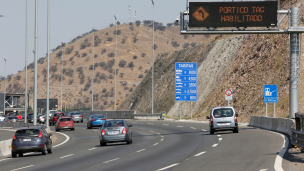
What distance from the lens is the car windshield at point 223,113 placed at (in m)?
29.0

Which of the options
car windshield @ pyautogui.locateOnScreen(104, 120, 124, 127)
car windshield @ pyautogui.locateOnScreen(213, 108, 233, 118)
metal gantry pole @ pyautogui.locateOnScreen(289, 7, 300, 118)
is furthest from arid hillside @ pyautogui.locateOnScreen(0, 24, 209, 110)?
car windshield @ pyautogui.locateOnScreen(104, 120, 124, 127)

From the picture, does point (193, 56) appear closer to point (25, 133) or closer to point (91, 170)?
point (25, 133)

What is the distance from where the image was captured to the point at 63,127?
44.1m

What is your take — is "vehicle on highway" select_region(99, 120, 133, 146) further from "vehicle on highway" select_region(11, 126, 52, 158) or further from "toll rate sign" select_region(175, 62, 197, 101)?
"toll rate sign" select_region(175, 62, 197, 101)

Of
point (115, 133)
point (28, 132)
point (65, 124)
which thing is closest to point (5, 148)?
point (28, 132)

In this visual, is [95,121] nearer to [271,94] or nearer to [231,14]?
[271,94]

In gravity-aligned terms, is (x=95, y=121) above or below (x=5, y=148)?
below

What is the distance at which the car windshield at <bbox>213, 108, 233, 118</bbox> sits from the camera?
29.0m

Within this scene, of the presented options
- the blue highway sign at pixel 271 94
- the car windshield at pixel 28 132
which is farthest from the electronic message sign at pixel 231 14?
the car windshield at pixel 28 132

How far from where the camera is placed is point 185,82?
194ft

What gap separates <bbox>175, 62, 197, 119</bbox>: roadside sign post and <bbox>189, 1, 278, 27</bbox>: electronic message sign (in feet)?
97.0

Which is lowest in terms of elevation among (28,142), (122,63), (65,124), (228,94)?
(65,124)

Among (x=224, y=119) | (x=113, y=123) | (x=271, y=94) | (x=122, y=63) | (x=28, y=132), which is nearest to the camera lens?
(x=28, y=132)

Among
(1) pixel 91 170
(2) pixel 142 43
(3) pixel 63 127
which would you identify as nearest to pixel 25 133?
(1) pixel 91 170
